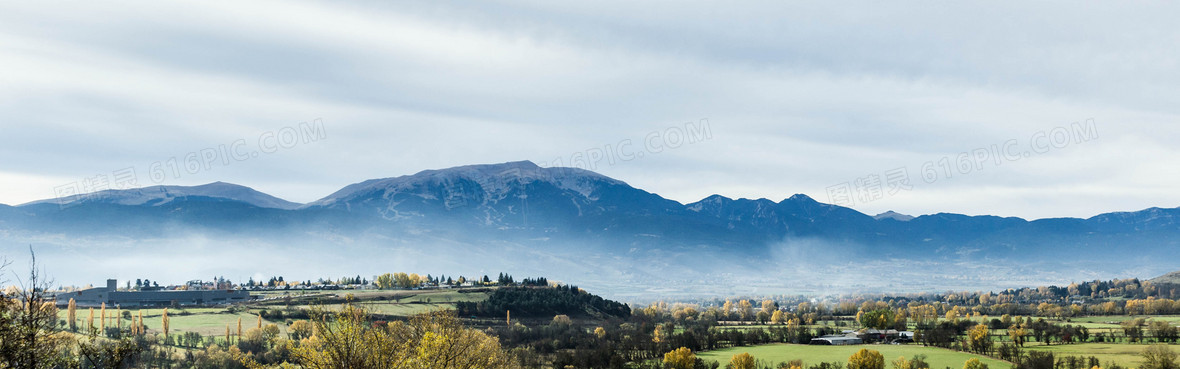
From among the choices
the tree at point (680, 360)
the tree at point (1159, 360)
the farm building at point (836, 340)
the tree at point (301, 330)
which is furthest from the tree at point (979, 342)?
the tree at point (301, 330)

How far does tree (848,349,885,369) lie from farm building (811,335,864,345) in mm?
41960

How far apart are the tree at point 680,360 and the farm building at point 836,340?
49.6 meters

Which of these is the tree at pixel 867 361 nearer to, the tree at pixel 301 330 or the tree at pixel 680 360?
the tree at pixel 680 360

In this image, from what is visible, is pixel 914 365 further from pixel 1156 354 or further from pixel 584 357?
pixel 584 357

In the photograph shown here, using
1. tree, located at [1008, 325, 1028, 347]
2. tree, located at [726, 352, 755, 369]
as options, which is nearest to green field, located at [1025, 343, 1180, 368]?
tree, located at [1008, 325, 1028, 347]

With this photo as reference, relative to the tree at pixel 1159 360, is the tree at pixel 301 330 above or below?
above

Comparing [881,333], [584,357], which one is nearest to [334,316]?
[584,357]

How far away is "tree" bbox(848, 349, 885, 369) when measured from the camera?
119375 mm

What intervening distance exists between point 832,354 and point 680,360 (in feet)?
108

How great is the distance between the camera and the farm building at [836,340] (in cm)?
16651

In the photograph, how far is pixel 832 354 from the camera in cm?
14225

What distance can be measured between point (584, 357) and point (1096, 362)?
71978 millimetres

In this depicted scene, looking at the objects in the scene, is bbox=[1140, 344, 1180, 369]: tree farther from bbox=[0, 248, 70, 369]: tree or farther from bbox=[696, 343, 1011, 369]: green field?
bbox=[0, 248, 70, 369]: tree

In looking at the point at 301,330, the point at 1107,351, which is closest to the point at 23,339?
the point at 301,330
